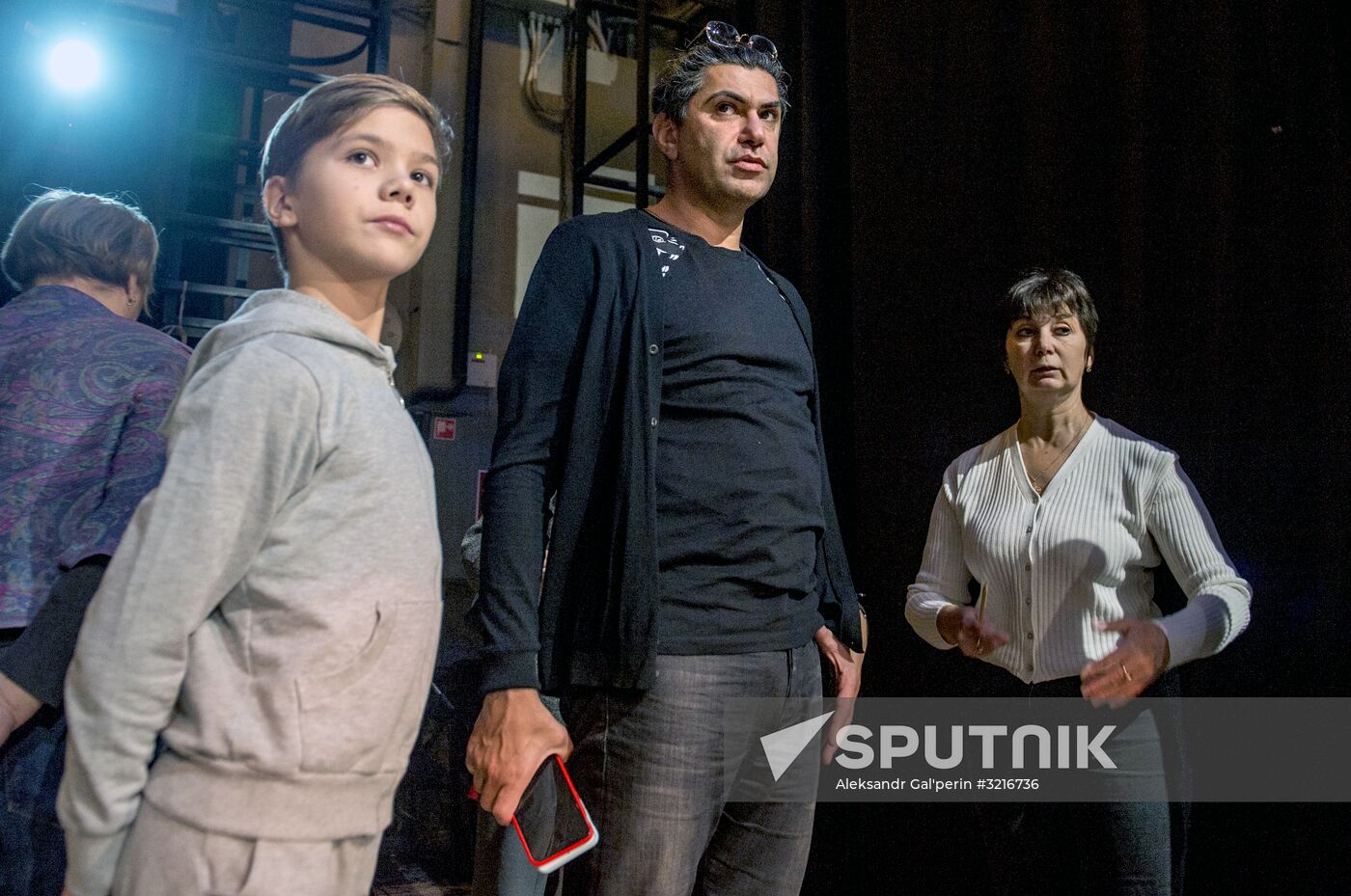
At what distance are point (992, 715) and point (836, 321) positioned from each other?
1.04 m

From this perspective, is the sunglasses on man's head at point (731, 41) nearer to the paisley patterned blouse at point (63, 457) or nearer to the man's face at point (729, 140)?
the man's face at point (729, 140)

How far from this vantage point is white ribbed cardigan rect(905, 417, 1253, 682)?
136 cm

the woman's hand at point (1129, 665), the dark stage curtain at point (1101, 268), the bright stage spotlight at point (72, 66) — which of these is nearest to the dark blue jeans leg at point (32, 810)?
the woman's hand at point (1129, 665)

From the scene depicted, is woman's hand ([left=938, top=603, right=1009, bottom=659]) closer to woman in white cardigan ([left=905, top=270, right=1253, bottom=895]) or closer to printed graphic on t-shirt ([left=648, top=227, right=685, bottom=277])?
woman in white cardigan ([left=905, top=270, right=1253, bottom=895])

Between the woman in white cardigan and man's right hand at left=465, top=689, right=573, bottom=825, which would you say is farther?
the woman in white cardigan

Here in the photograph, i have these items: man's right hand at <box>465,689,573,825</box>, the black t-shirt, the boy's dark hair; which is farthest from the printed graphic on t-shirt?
man's right hand at <box>465,689,573,825</box>

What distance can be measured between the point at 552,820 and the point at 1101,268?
1.75m

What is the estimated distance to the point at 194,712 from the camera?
0.64 m

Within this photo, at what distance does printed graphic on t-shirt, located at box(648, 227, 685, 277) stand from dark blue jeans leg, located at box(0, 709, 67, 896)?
3.19 ft

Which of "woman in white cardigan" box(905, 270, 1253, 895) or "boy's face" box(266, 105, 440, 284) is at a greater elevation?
"boy's face" box(266, 105, 440, 284)

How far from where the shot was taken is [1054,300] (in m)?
1.66

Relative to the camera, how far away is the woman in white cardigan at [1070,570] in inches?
53.6

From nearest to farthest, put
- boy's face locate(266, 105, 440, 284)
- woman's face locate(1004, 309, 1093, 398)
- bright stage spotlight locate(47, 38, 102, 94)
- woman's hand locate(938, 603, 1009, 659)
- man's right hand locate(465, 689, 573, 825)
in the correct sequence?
boy's face locate(266, 105, 440, 284)
man's right hand locate(465, 689, 573, 825)
woman's hand locate(938, 603, 1009, 659)
woman's face locate(1004, 309, 1093, 398)
bright stage spotlight locate(47, 38, 102, 94)

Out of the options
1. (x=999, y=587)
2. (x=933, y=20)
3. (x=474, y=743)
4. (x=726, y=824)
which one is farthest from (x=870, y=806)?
(x=933, y=20)
